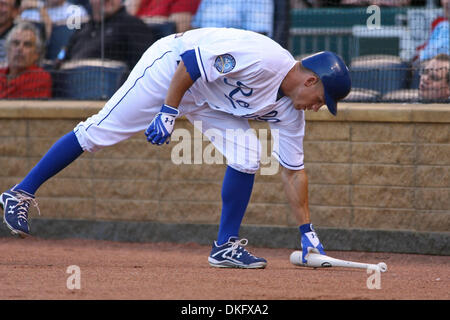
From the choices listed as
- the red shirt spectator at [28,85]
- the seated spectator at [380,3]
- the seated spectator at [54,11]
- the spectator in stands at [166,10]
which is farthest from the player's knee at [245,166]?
the seated spectator at [54,11]

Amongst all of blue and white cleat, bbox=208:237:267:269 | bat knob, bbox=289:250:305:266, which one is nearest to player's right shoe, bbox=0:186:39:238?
blue and white cleat, bbox=208:237:267:269

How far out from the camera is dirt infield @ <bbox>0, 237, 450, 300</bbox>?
165 inches

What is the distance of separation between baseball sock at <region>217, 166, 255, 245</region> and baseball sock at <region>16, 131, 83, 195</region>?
39.5 inches

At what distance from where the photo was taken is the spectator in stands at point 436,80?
6832 millimetres

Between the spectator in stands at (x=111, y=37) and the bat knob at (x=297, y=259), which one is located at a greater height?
the spectator in stands at (x=111, y=37)

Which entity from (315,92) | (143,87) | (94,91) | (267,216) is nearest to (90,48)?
(94,91)

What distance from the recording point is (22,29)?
772 cm

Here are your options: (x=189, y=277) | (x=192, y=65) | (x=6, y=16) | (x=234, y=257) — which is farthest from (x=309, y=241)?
(x=6, y=16)

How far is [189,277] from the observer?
4.84m

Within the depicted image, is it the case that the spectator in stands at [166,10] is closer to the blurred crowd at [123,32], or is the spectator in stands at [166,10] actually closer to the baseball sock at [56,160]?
the blurred crowd at [123,32]

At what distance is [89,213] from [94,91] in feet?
3.83

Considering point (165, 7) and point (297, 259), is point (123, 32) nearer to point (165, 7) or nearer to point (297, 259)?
point (165, 7)

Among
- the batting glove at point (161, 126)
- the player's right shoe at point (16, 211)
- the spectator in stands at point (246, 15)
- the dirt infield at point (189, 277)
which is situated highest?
the spectator in stands at point (246, 15)

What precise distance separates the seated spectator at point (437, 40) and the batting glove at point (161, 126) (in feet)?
10.5
